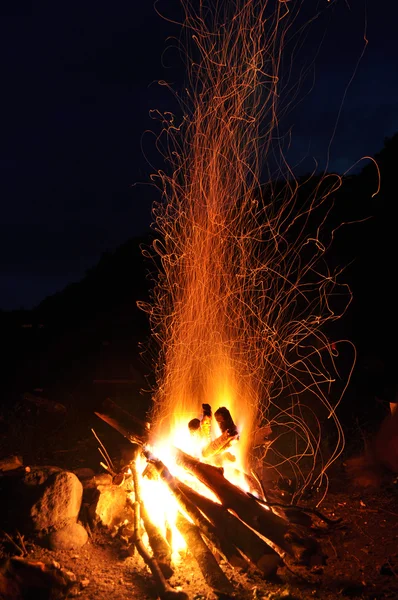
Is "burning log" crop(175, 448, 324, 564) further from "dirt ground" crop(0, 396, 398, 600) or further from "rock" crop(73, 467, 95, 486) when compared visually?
"rock" crop(73, 467, 95, 486)

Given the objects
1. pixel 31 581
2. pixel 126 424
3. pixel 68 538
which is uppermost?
pixel 126 424

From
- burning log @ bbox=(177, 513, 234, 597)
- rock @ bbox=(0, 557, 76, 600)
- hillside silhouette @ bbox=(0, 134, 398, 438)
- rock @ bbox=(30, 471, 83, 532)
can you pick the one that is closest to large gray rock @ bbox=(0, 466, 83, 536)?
rock @ bbox=(30, 471, 83, 532)


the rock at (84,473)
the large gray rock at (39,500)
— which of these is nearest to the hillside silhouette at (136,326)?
the rock at (84,473)

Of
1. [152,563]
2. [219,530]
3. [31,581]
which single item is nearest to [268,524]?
[219,530]

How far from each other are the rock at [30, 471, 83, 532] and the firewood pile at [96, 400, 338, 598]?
0.53m

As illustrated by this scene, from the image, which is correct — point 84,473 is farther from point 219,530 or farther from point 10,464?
point 219,530

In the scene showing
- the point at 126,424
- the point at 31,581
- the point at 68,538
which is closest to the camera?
the point at 31,581

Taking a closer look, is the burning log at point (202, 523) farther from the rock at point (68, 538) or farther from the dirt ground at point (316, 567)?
the rock at point (68, 538)

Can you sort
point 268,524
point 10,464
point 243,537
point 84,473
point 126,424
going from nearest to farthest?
point 243,537
point 268,524
point 10,464
point 84,473
point 126,424

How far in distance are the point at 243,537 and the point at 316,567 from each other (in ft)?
2.00

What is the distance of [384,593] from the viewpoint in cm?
355

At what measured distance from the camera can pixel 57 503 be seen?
436cm

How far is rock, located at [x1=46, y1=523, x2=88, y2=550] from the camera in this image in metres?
4.18

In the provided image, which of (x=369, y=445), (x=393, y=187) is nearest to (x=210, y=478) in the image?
(x=369, y=445)
